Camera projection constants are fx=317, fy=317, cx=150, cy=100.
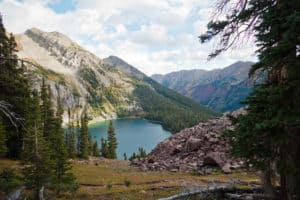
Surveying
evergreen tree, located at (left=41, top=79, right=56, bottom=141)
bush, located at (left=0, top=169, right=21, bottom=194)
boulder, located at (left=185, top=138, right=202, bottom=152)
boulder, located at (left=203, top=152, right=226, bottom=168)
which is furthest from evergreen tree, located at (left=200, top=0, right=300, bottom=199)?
evergreen tree, located at (left=41, top=79, right=56, bottom=141)

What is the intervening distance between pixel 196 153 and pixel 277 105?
33632 millimetres

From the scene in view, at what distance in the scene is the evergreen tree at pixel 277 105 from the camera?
7867 millimetres

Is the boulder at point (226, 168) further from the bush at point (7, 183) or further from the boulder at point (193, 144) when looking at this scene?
the bush at point (7, 183)

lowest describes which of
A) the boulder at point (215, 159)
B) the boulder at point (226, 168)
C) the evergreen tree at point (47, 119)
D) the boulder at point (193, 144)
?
the boulder at point (226, 168)

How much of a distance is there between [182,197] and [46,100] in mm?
52262

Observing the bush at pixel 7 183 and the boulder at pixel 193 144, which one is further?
the boulder at pixel 193 144

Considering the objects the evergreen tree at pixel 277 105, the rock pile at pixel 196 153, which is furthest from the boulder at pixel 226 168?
the evergreen tree at pixel 277 105

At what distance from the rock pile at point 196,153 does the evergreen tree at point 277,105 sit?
25.1m

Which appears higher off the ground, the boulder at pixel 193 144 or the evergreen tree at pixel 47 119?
the evergreen tree at pixel 47 119

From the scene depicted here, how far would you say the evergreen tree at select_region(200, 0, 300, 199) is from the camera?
7867mm

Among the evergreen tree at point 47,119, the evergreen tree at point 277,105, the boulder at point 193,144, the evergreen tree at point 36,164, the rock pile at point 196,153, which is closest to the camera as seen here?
the evergreen tree at point 277,105

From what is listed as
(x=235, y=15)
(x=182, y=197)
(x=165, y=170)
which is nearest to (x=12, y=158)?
(x=165, y=170)

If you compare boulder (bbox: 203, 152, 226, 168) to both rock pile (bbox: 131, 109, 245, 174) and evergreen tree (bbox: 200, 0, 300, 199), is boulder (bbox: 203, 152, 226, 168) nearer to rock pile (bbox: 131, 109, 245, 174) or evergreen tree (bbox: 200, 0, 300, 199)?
rock pile (bbox: 131, 109, 245, 174)

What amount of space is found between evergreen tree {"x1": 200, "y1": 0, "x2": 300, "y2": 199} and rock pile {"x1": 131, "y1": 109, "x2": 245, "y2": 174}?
2509 centimetres
